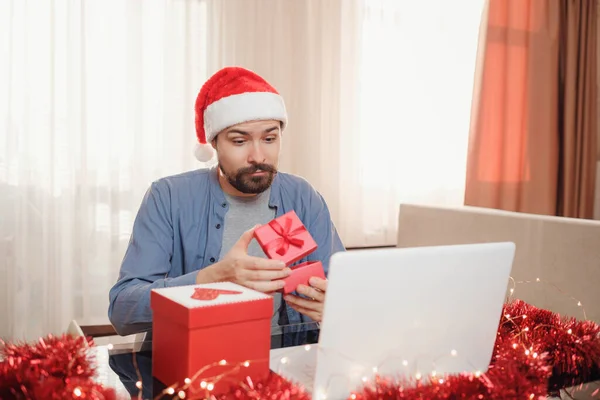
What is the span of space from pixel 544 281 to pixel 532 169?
6.91 ft

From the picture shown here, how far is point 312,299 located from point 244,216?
0.59 m

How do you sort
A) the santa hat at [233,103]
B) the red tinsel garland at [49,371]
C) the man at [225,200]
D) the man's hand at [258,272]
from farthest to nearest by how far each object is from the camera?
the santa hat at [233,103], the man at [225,200], the man's hand at [258,272], the red tinsel garland at [49,371]

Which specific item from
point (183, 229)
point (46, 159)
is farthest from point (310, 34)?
point (183, 229)

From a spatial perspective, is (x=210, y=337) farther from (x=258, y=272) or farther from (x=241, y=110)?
(x=241, y=110)

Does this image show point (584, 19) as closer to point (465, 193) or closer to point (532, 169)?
point (532, 169)

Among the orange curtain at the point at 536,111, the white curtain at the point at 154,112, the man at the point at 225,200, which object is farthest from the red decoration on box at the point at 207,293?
the orange curtain at the point at 536,111

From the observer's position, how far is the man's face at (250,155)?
1.79m

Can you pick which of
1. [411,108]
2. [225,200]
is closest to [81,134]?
[225,200]

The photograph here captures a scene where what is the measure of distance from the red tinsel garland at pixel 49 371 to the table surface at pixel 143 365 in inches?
1.5

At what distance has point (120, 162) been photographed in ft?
10.3

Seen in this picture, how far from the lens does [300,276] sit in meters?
1.32

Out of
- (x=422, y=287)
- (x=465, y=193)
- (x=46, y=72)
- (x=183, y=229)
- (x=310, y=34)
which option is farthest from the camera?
(x=465, y=193)

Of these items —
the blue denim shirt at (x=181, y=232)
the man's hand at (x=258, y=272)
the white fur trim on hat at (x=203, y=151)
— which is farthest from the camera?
the white fur trim on hat at (x=203, y=151)

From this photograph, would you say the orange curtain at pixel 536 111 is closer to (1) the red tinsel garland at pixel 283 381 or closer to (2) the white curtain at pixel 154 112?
(2) the white curtain at pixel 154 112
